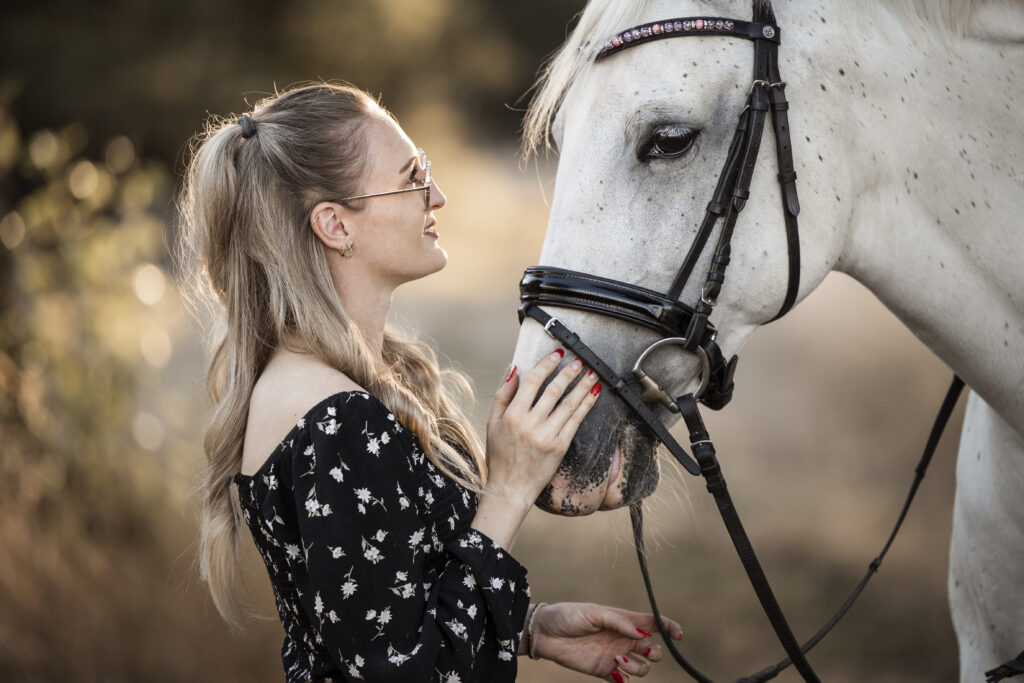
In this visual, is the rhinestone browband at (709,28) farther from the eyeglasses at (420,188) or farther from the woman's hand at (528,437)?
the woman's hand at (528,437)

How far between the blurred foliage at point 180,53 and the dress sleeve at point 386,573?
787 centimetres

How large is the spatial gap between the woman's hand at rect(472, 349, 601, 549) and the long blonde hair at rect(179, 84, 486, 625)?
0.45 feet

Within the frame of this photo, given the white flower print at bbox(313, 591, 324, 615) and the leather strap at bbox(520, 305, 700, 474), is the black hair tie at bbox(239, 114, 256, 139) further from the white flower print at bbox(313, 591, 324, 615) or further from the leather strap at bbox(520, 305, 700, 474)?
the white flower print at bbox(313, 591, 324, 615)

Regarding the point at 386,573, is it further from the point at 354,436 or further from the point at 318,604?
the point at 354,436

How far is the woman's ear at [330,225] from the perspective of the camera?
1594 millimetres

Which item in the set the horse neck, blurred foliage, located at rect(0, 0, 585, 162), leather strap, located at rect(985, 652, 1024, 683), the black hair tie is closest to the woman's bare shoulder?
the black hair tie

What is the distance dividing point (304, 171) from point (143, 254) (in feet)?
9.89

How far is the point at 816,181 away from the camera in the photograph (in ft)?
5.00

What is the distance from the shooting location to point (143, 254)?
417cm

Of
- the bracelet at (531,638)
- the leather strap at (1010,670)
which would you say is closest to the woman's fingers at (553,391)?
the bracelet at (531,638)

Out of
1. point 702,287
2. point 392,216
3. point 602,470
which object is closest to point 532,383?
point 602,470

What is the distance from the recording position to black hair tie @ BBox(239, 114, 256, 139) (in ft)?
5.36

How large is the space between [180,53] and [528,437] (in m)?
8.49

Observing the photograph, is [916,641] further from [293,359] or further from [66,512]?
[66,512]
